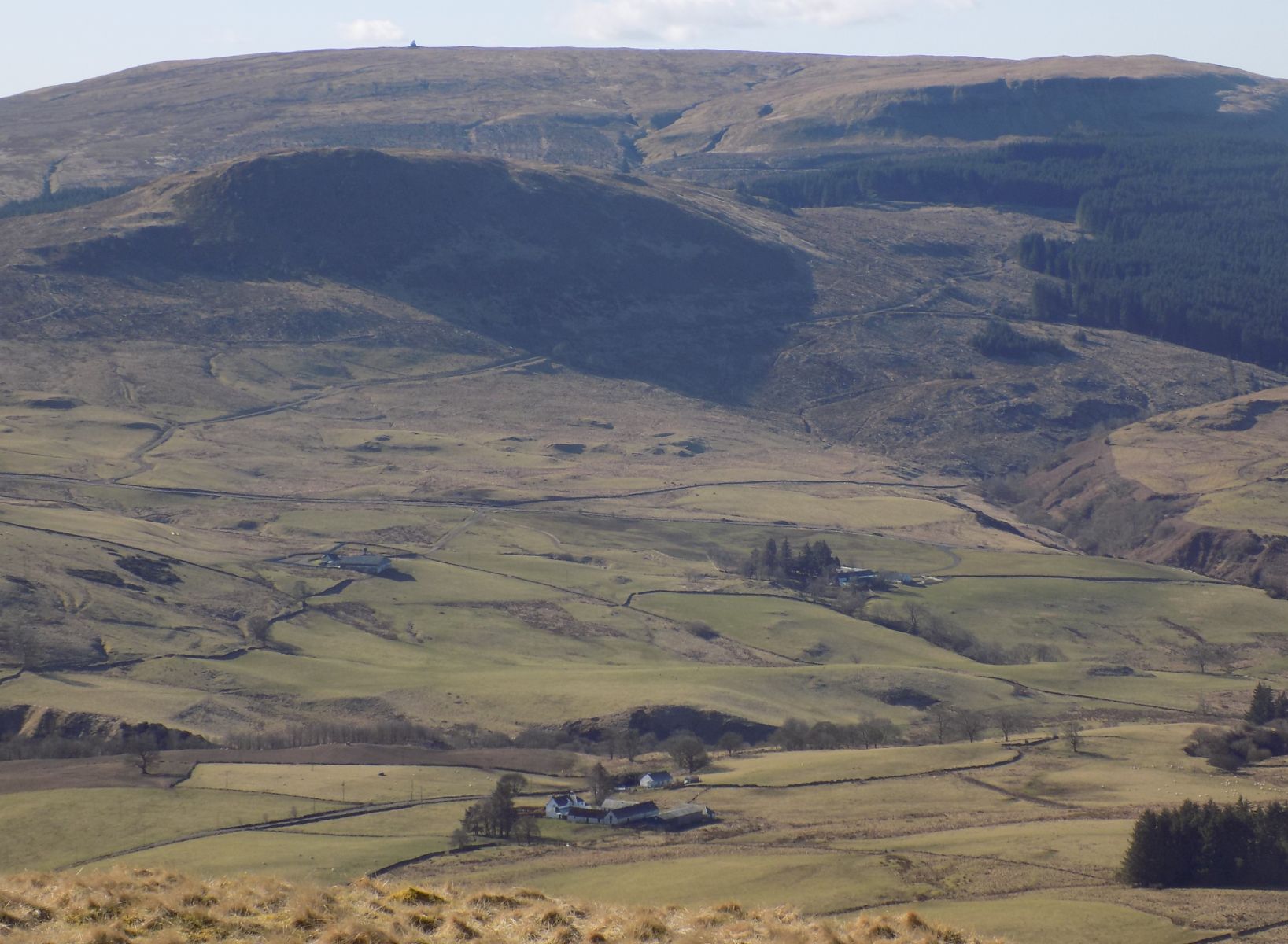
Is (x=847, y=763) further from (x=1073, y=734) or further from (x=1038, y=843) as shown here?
(x=1038, y=843)

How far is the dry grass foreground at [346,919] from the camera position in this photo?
87.1 feet

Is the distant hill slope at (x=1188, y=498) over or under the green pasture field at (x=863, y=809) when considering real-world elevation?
under

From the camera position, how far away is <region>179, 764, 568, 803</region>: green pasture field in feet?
246

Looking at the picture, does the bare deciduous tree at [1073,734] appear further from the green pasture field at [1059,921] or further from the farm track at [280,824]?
the green pasture field at [1059,921]

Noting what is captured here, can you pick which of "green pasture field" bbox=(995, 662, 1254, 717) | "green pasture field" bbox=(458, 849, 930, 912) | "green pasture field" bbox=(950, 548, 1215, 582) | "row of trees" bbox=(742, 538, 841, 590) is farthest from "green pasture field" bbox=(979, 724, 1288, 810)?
"green pasture field" bbox=(950, 548, 1215, 582)

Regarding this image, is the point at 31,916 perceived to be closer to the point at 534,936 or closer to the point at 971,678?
the point at 534,936

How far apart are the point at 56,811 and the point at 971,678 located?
63668mm

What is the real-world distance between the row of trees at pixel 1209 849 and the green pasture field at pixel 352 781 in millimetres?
29972

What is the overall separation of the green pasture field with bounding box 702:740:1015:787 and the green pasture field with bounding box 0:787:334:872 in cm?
2068

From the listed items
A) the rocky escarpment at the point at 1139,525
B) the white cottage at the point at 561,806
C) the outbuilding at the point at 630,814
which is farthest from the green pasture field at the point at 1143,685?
the white cottage at the point at 561,806

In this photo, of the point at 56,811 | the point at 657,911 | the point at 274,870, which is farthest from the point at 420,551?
the point at 657,911

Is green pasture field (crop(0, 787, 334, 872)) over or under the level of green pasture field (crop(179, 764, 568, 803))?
over

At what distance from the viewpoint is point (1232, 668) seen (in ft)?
402

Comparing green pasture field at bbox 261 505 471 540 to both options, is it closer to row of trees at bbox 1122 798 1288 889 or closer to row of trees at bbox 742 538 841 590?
row of trees at bbox 742 538 841 590
